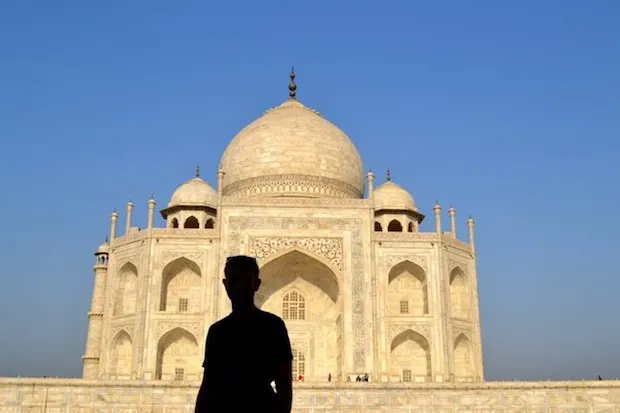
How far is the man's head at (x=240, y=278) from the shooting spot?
2627mm

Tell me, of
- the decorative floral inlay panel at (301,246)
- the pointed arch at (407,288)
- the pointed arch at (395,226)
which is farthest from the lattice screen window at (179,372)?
the pointed arch at (395,226)

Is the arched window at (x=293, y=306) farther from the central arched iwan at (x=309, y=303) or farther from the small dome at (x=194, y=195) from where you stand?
the small dome at (x=194, y=195)

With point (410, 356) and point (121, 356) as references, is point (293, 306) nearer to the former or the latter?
point (410, 356)

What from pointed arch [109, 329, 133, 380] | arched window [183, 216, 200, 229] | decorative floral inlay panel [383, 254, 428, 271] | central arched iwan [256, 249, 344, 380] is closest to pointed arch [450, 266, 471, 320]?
decorative floral inlay panel [383, 254, 428, 271]

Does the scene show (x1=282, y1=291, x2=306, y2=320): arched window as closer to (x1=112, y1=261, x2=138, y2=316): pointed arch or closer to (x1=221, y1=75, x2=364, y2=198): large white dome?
(x1=221, y1=75, x2=364, y2=198): large white dome

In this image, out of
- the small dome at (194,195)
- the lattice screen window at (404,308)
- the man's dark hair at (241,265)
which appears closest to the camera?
the man's dark hair at (241,265)

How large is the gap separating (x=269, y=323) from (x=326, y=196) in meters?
22.9

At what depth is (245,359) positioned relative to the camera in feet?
8.21

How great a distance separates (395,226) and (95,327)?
36.1 ft

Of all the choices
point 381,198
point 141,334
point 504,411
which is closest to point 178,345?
point 141,334

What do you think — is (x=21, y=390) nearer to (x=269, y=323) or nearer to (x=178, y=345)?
(x=178, y=345)

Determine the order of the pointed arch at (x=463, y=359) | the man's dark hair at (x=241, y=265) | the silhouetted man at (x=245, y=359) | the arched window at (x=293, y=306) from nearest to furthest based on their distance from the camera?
the silhouetted man at (x=245, y=359)
the man's dark hair at (x=241, y=265)
the pointed arch at (x=463, y=359)
the arched window at (x=293, y=306)

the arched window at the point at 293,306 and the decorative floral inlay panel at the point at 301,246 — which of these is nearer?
the decorative floral inlay panel at the point at 301,246

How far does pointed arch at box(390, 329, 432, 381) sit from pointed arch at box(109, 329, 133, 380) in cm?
815
